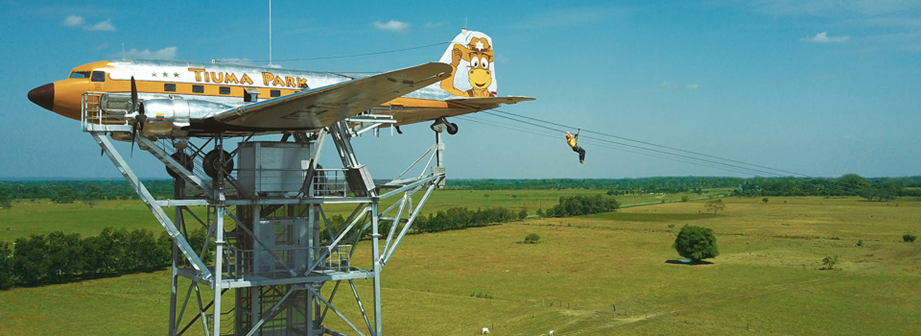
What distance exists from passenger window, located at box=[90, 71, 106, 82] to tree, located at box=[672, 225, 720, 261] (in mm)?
78085

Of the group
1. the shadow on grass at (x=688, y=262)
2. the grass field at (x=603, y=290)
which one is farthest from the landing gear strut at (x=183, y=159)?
the shadow on grass at (x=688, y=262)

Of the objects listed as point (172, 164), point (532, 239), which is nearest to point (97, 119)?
point (172, 164)

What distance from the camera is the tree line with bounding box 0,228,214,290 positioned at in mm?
68562

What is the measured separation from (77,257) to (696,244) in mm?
72226

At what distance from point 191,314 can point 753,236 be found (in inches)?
3726

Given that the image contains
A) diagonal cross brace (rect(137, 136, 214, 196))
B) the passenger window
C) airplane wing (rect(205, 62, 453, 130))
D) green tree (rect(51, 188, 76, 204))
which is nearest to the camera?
airplane wing (rect(205, 62, 453, 130))

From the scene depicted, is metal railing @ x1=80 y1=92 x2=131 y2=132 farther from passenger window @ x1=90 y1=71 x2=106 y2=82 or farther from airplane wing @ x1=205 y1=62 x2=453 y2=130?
airplane wing @ x1=205 y1=62 x2=453 y2=130

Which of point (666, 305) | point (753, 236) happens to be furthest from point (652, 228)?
point (666, 305)

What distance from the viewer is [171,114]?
2145 cm

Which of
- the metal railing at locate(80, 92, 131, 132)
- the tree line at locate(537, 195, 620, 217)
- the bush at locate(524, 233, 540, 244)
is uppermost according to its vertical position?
the metal railing at locate(80, 92, 131, 132)

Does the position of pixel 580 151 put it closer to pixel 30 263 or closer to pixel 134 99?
pixel 134 99

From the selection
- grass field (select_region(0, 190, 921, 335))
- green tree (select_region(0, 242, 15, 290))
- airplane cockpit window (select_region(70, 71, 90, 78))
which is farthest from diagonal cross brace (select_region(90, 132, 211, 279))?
green tree (select_region(0, 242, 15, 290))

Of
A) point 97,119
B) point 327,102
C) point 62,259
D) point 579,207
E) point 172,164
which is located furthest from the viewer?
point 579,207

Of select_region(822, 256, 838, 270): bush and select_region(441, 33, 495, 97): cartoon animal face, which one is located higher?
select_region(441, 33, 495, 97): cartoon animal face
